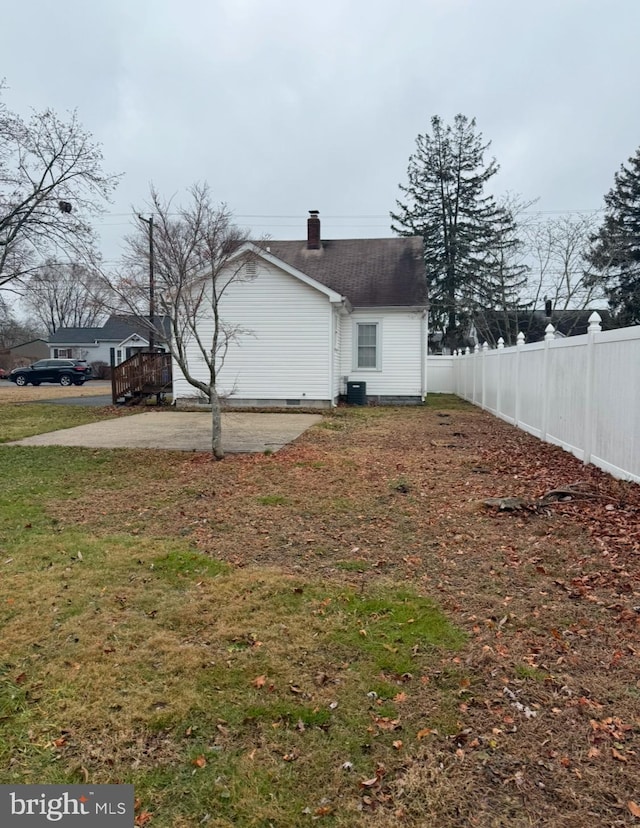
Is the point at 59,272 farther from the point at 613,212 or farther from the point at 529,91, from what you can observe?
the point at 613,212

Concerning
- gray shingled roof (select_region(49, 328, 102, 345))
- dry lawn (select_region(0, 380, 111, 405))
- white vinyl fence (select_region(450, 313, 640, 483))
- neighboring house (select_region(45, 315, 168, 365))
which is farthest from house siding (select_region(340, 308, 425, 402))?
gray shingled roof (select_region(49, 328, 102, 345))

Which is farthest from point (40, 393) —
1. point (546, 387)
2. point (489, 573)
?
point (489, 573)

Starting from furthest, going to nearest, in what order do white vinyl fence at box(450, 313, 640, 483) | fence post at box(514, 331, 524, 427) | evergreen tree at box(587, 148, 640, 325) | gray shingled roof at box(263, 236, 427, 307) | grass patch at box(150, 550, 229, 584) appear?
evergreen tree at box(587, 148, 640, 325) → gray shingled roof at box(263, 236, 427, 307) → fence post at box(514, 331, 524, 427) → white vinyl fence at box(450, 313, 640, 483) → grass patch at box(150, 550, 229, 584)

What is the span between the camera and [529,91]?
60.3ft

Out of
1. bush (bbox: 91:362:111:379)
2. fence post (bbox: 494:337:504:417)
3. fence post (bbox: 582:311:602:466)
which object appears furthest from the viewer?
bush (bbox: 91:362:111:379)

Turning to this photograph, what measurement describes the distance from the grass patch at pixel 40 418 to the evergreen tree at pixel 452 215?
24.7 metres

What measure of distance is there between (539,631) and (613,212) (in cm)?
3424

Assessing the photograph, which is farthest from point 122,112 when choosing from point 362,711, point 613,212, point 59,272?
point 613,212

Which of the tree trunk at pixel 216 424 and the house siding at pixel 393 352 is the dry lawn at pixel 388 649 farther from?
the house siding at pixel 393 352

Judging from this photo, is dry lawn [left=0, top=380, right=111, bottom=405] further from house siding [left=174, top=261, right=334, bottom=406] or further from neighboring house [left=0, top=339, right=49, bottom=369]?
neighboring house [left=0, top=339, right=49, bottom=369]

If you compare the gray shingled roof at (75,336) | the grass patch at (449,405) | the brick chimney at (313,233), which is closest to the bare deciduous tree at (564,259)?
the grass patch at (449,405)

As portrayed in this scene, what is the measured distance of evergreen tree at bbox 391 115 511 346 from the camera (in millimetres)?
34688

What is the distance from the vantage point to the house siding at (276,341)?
15836mm

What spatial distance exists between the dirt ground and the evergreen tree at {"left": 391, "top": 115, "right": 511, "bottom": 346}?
2772 cm
